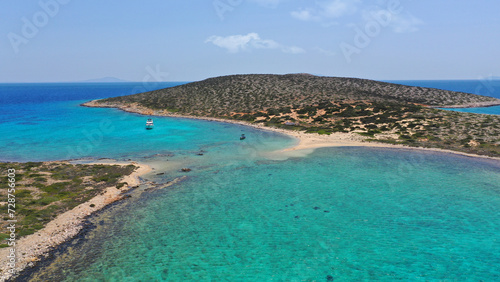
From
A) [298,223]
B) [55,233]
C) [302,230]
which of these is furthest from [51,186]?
[302,230]

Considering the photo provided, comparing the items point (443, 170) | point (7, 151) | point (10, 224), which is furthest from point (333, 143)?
point (7, 151)

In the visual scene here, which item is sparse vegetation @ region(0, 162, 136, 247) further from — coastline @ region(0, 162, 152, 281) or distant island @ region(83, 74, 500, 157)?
distant island @ region(83, 74, 500, 157)

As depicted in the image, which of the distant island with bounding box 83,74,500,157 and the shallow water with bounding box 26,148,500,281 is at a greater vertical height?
the distant island with bounding box 83,74,500,157

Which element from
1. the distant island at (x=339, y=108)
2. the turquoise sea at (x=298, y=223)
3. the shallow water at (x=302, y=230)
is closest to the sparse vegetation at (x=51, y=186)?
the turquoise sea at (x=298, y=223)

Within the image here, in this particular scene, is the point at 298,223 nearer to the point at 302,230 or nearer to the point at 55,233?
the point at 302,230

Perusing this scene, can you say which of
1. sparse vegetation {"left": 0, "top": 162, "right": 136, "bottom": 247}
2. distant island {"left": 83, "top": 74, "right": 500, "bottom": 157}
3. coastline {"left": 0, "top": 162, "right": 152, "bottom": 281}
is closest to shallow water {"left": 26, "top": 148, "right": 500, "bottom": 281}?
coastline {"left": 0, "top": 162, "right": 152, "bottom": 281}

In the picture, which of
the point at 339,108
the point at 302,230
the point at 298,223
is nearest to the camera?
the point at 302,230

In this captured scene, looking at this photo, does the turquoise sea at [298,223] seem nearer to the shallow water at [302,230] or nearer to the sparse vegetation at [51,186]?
the shallow water at [302,230]
